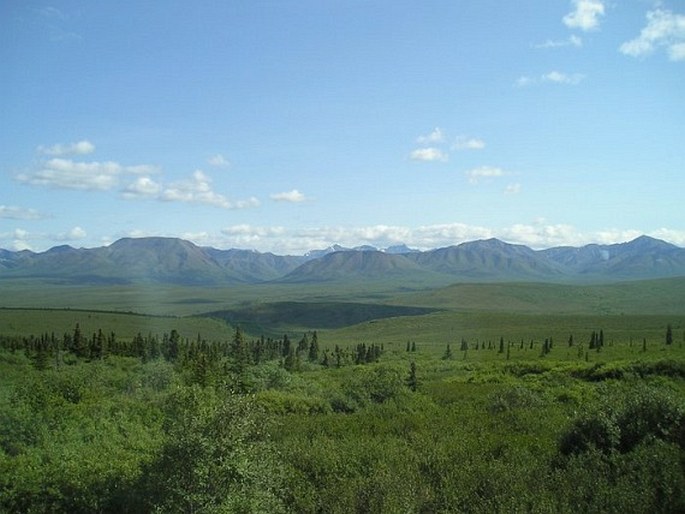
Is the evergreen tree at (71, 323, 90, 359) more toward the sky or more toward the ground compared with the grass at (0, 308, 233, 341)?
more toward the sky

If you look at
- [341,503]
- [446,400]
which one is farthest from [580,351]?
[341,503]

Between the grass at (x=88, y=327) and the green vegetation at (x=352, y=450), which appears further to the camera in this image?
the grass at (x=88, y=327)

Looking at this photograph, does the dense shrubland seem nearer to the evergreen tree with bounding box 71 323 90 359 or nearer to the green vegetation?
the green vegetation

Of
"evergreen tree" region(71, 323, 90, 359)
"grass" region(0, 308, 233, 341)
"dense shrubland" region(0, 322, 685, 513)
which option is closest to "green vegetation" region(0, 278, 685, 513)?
"dense shrubland" region(0, 322, 685, 513)

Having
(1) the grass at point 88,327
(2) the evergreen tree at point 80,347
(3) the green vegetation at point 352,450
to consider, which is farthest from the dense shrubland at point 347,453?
(1) the grass at point 88,327

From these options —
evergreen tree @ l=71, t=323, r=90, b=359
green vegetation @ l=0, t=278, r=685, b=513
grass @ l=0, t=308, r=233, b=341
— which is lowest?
grass @ l=0, t=308, r=233, b=341

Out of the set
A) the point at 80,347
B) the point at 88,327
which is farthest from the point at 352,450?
the point at 88,327

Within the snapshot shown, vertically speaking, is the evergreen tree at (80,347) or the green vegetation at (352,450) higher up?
the green vegetation at (352,450)

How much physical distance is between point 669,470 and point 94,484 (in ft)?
73.3

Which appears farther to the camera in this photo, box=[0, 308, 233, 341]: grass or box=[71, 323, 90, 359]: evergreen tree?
box=[0, 308, 233, 341]: grass

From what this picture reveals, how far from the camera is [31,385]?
42.3 metres

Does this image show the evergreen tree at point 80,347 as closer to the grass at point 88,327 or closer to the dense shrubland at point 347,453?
the grass at point 88,327

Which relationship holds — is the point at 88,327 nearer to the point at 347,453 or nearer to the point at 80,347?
the point at 80,347

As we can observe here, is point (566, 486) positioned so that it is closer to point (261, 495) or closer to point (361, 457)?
point (361, 457)
